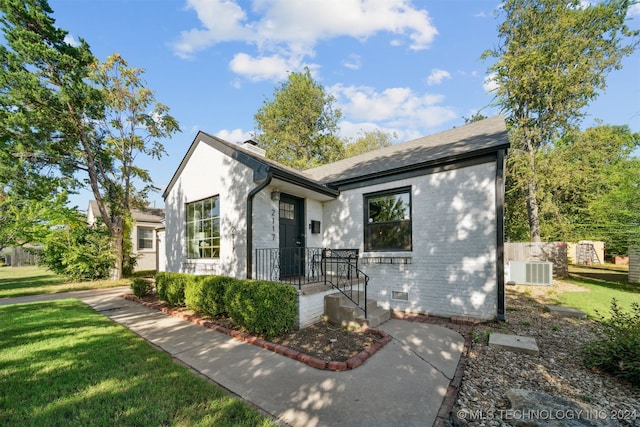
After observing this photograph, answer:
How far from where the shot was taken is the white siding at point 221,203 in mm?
6504

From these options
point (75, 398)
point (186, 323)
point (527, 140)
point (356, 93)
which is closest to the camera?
point (75, 398)

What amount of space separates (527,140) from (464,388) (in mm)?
16186

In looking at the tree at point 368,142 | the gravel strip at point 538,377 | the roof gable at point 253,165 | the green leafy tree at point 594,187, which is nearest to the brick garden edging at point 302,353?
the gravel strip at point 538,377

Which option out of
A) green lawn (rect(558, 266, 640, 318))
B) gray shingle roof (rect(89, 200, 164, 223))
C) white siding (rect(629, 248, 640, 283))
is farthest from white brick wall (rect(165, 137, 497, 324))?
gray shingle roof (rect(89, 200, 164, 223))

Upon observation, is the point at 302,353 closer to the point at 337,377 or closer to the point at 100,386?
the point at 337,377

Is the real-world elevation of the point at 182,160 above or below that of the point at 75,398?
above

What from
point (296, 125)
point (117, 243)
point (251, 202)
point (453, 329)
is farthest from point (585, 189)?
point (117, 243)

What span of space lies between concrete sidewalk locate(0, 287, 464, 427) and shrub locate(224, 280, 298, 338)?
1.35 feet

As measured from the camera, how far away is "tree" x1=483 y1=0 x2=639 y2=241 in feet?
44.1

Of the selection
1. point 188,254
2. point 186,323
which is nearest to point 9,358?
point 186,323

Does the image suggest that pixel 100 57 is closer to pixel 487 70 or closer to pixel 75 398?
pixel 75 398

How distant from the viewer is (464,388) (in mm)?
3244

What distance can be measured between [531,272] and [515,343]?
7.09 m

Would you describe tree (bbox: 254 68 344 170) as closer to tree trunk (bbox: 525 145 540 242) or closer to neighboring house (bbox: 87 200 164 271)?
Result: neighboring house (bbox: 87 200 164 271)
